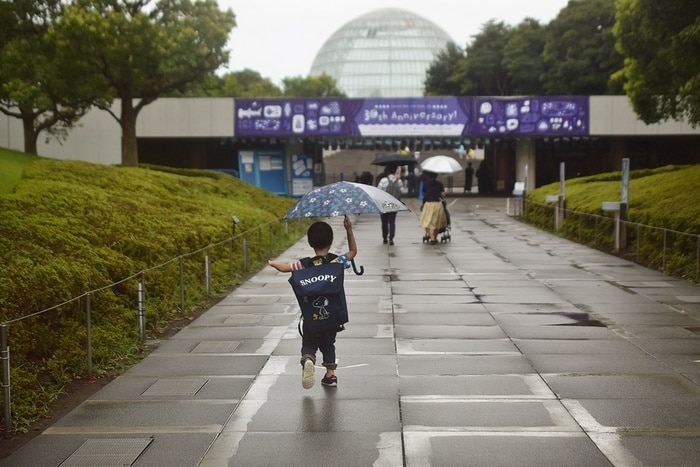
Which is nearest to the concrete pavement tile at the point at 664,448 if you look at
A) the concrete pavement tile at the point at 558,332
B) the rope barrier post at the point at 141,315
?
the concrete pavement tile at the point at 558,332

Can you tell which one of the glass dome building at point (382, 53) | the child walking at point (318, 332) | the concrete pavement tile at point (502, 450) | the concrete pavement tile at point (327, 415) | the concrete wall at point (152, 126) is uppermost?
the glass dome building at point (382, 53)

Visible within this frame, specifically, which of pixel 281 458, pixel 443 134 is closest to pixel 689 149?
pixel 443 134

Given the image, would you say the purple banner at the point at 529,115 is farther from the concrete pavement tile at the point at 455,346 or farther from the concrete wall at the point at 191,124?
the concrete pavement tile at the point at 455,346

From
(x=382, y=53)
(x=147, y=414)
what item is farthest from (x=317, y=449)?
(x=382, y=53)

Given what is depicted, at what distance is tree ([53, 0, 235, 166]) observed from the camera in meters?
31.2

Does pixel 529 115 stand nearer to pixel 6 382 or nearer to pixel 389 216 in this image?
pixel 389 216

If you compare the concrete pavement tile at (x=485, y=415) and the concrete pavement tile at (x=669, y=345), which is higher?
the concrete pavement tile at (x=485, y=415)

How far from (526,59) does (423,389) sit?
60.2 metres

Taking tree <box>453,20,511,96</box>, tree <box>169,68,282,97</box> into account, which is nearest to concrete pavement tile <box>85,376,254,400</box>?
tree <box>169,68,282,97</box>

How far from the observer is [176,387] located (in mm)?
8469

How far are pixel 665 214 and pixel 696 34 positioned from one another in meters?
3.67

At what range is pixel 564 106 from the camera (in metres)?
49.0

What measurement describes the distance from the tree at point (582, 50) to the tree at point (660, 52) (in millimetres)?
27508

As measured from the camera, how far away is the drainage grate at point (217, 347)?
10291 millimetres
